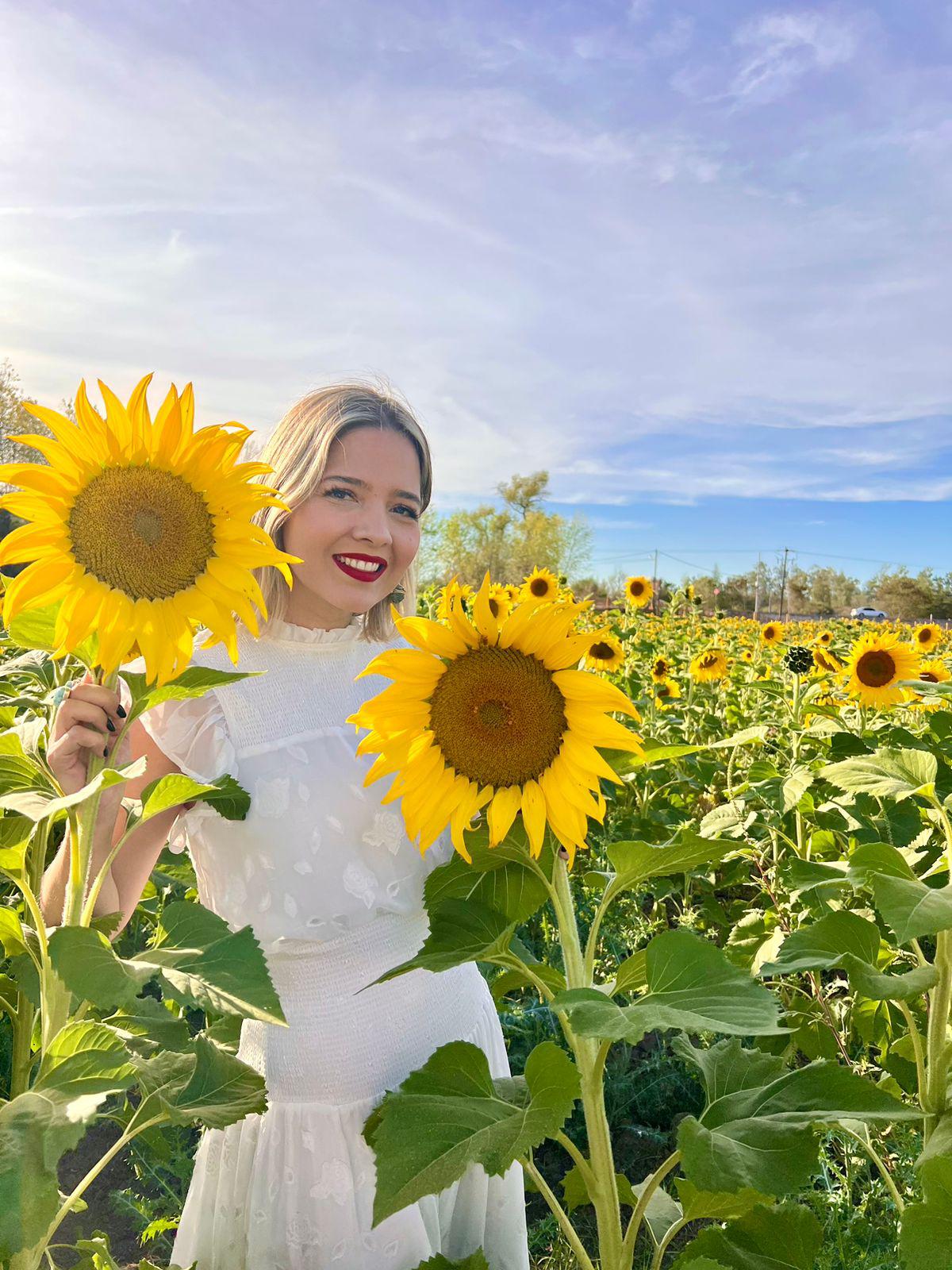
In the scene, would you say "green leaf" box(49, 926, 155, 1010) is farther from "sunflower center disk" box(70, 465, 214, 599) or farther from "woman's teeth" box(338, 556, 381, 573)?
"woman's teeth" box(338, 556, 381, 573)

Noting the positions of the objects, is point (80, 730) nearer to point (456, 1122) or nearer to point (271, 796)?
point (271, 796)

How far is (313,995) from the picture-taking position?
5.12ft

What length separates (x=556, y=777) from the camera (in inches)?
41.5

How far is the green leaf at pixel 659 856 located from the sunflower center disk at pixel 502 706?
0.48 feet

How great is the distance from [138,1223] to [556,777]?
2226 mm

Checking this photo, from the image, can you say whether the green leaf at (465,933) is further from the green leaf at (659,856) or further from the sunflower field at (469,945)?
the green leaf at (659,856)

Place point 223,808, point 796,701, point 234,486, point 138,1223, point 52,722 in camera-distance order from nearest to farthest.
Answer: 1. point 234,486
2. point 52,722
3. point 223,808
4. point 138,1223
5. point 796,701

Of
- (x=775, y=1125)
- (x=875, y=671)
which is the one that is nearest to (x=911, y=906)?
(x=775, y=1125)

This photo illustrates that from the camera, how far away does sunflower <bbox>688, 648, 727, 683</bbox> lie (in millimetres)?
5942

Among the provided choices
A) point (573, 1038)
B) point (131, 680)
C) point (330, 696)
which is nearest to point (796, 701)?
point (330, 696)

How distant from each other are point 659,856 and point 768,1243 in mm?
508

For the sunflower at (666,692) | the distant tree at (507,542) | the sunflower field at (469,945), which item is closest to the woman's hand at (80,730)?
the sunflower field at (469,945)

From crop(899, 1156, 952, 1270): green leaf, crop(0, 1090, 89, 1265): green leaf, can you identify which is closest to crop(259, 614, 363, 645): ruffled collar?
crop(0, 1090, 89, 1265): green leaf

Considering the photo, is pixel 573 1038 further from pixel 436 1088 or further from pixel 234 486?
pixel 234 486
